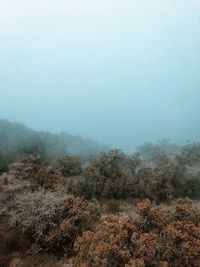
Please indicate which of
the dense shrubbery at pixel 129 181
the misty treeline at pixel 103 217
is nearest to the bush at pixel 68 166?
the misty treeline at pixel 103 217

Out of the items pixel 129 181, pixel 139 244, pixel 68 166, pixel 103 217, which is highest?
pixel 139 244

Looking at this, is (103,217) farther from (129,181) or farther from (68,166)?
(68,166)

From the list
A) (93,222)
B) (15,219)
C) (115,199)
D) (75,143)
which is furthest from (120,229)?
(75,143)

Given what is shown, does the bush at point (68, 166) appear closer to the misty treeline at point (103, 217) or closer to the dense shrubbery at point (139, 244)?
the misty treeline at point (103, 217)

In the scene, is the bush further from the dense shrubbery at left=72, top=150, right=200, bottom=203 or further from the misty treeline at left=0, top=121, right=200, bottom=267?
the dense shrubbery at left=72, top=150, right=200, bottom=203

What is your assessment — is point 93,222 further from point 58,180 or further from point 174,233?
point 58,180

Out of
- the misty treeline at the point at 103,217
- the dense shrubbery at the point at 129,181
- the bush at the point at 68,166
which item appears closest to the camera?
the misty treeline at the point at 103,217

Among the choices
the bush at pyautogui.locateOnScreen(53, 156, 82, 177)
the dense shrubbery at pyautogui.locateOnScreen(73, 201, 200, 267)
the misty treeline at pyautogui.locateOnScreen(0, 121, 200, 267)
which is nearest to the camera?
the dense shrubbery at pyautogui.locateOnScreen(73, 201, 200, 267)

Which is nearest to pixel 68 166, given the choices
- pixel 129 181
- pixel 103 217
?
pixel 129 181

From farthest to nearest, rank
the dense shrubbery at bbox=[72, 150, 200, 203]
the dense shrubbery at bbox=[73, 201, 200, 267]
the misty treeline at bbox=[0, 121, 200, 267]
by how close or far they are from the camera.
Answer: the dense shrubbery at bbox=[72, 150, 200, 203] → the misty treeline at bbox=[0, 121, 200, 267] → the dense shrubbery at bbox=[73, 201, 200, 267]

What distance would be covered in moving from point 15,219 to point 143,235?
558 cm

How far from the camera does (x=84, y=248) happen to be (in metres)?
8.90

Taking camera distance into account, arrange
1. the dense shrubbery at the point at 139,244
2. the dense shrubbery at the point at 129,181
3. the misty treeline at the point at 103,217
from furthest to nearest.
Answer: the dense shrubbery at the point at 129,181, the misty treeline at the point at 103,217, the dense shrubbery at the point at 139,244

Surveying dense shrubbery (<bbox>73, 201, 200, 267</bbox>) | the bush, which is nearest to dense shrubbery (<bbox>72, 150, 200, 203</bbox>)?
the bush
